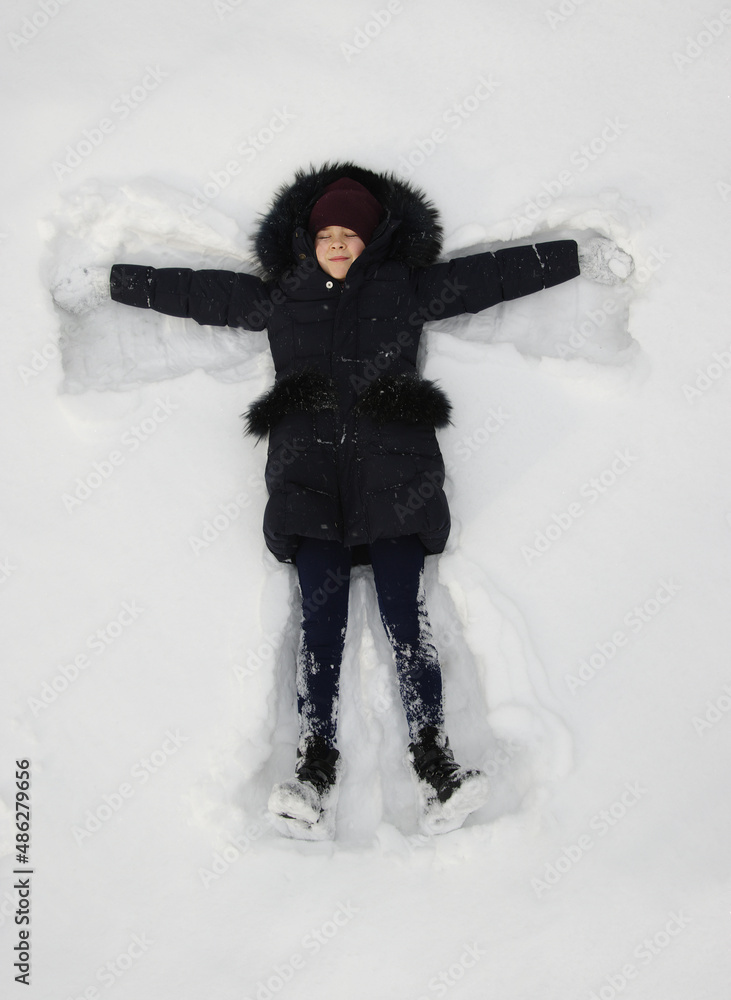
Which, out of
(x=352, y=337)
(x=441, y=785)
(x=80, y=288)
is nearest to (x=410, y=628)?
(x=441, y=785)

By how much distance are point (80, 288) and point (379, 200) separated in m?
1.09

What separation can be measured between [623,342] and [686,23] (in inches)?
46.4

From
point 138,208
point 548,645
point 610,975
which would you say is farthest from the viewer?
point 138,208

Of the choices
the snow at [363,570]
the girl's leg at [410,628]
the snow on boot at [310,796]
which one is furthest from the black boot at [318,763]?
the girl's leg at [410,628]

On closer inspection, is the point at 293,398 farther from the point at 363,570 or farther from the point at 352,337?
the point at 363,570

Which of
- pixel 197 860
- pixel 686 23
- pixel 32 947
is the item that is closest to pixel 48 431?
pixel 197 860

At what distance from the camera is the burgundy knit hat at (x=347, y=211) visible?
6.98 ft

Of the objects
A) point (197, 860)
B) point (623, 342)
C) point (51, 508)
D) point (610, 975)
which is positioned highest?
point (623, 342)

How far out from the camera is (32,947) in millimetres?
2045

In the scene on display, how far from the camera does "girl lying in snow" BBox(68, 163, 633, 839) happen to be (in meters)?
1.99

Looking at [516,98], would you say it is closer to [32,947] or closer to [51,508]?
[51,508]

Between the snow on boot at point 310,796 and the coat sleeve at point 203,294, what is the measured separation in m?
1.40

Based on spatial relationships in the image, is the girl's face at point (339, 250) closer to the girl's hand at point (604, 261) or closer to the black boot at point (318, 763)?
the girl's hand at point (604, 261)

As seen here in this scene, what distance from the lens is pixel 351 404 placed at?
2.10 m
